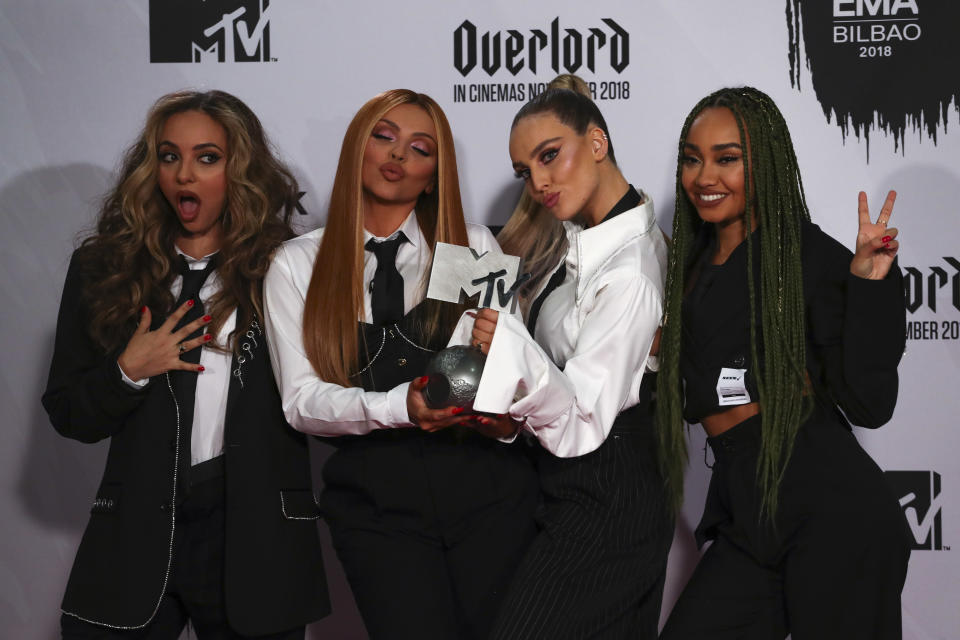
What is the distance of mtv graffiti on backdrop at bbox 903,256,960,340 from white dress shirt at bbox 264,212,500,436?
1465 mm

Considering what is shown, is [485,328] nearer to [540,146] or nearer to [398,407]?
[398,407]

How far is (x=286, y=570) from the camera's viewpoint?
89.9 inches

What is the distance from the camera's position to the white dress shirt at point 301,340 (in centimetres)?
214

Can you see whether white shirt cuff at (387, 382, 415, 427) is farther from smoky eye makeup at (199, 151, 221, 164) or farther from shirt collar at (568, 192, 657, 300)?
smoky eye makeup at (199, 151, 221, 164)

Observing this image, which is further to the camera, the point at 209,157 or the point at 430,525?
the point at 209,157

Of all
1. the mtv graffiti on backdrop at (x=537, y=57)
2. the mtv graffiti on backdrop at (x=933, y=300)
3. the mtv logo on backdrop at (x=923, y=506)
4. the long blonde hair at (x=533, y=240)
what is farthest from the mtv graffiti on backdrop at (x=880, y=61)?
the mtv logo on backdrop at (x=923, y=506)

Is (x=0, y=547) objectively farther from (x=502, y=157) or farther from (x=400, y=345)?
(x=502, y=157)

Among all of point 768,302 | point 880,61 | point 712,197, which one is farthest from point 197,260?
point 880,61

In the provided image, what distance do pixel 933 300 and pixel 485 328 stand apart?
1.82m

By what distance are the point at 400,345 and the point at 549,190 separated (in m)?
0.50

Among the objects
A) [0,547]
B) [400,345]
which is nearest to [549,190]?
[400,345]

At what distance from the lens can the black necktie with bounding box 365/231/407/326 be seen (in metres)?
2.32

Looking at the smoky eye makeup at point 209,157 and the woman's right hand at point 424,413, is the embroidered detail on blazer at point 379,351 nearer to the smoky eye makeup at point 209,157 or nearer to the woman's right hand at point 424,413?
the woman's right hand at point 424,413

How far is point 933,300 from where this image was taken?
316cm
